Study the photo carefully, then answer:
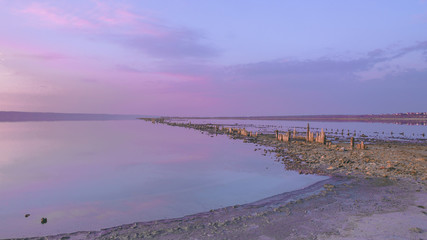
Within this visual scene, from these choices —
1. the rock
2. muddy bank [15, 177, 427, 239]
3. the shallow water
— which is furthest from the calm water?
the shallow water

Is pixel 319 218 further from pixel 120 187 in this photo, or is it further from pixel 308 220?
pixel 120 187

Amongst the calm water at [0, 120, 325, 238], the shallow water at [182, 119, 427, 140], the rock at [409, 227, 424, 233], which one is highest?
the rock at [409, 227, 424, 233]

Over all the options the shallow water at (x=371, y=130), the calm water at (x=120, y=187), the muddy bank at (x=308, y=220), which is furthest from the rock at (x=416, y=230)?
the shallow water at (x=371, y=130)

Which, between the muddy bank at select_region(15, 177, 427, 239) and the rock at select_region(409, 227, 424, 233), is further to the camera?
the muddy bank at select_region(15, 177, 427, 239)

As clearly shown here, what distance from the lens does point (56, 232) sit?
9.39 meters

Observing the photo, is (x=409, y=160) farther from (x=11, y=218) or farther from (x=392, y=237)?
(x=11, y=218)

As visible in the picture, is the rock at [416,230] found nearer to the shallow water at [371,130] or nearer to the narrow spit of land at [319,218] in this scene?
the narrow spit of land at [319,218]

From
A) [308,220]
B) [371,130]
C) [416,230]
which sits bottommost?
[371,130]

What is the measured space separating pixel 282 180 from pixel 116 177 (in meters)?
11.3

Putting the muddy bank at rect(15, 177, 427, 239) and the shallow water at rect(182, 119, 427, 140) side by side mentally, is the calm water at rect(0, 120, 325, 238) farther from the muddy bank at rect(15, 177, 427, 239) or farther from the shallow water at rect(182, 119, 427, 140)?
the shallow water at rect(182, 119, 427, 140)

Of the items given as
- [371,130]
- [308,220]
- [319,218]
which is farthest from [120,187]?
[371,130]

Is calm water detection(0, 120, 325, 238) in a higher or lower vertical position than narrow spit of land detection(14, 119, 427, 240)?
lower

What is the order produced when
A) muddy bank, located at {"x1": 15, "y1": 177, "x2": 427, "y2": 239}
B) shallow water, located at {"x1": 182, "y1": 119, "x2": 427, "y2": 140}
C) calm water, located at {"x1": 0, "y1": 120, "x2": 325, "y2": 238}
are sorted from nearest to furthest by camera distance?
muddy bank, located at {"x1": 15, "y1": 177, "x2": 427, "y2": 239} < calm water, located at {"x1": 0, "y1": 120, "x2": 325, "y2": 238} < shallow water, located at {"x1": 182, "y1": 119, "x2": 427, "y2": 140}

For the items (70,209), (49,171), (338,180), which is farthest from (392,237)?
(49,171)
